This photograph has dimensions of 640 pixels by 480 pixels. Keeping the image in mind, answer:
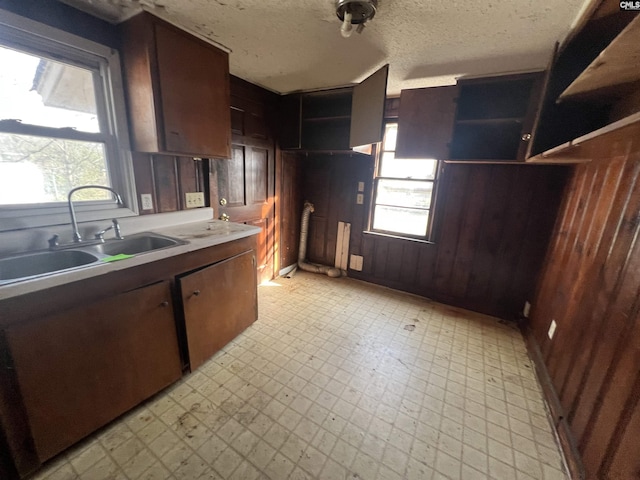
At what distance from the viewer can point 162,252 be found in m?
1.37

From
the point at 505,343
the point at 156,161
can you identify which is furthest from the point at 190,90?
the point at 505,343

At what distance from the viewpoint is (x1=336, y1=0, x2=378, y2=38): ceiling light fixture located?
3.92ft

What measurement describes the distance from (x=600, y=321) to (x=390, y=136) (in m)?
2.35

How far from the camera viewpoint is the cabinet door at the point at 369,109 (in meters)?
1.84

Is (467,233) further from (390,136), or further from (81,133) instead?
(81,133)

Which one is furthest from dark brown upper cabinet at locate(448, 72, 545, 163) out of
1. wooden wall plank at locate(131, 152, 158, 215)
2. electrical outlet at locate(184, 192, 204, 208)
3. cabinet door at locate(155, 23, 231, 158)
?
wooden wall plank at locate(131, 152, 158, 215)

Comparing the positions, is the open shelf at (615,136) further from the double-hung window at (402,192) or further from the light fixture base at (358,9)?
the double-hung window at (402,192)

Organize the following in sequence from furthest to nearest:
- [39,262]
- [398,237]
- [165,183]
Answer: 1. [398,237]
2. [165,183]
3. [39,262]

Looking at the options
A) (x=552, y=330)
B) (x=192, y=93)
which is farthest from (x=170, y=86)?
(x=552, y=330)

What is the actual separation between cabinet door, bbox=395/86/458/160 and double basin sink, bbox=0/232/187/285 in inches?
84.7

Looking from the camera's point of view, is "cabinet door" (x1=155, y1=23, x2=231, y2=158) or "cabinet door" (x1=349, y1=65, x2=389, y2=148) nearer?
"cabinet door" (x1=155, y1=23, x2=231, y2=158)

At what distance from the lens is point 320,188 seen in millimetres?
3309

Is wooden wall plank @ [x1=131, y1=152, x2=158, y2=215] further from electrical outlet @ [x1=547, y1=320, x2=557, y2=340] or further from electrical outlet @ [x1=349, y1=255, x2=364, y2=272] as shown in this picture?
electrical outlet @ [x1=547, y1=320, x2=557, y2=340]

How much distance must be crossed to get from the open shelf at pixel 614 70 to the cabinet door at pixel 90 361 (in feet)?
7.04
